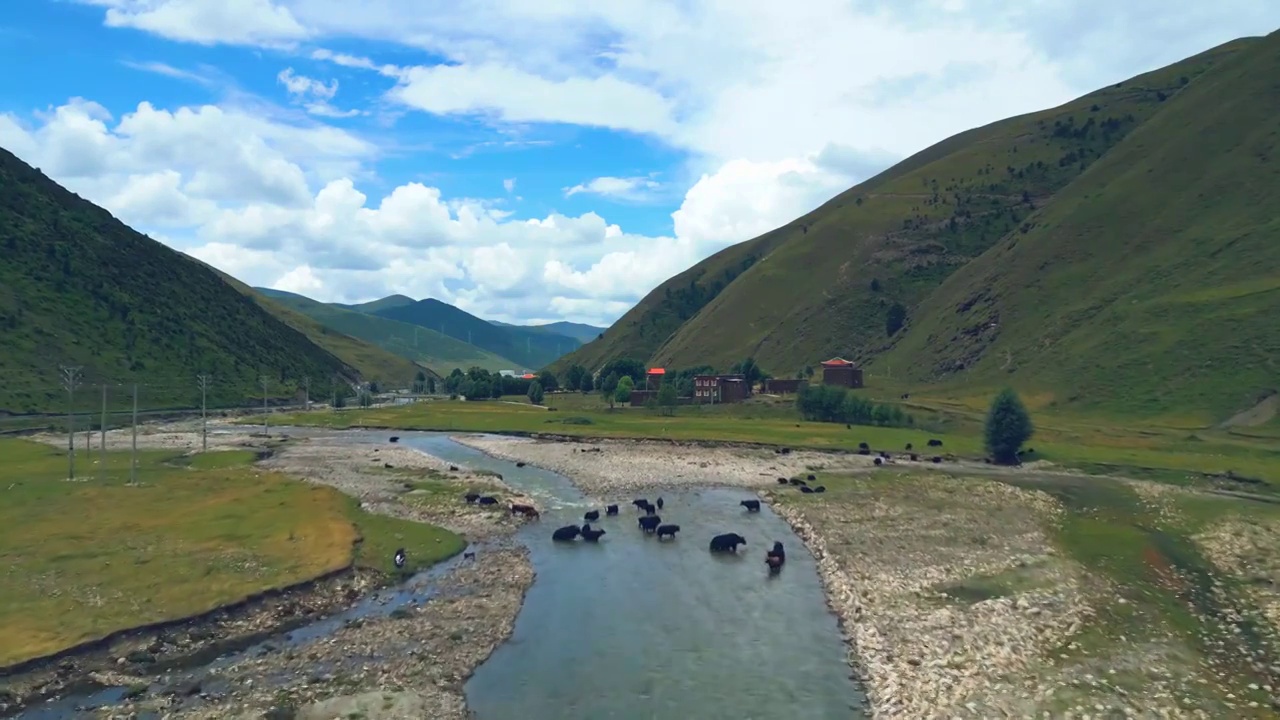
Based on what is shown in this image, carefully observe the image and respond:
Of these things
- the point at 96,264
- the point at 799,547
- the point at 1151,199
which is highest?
the point at 1151,199

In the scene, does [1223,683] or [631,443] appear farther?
[631,443]

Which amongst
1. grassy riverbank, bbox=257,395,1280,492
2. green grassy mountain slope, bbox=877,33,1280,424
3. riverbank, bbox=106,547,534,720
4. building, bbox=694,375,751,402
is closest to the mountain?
green grassy mountain slope, bbox=877,33,1280,424

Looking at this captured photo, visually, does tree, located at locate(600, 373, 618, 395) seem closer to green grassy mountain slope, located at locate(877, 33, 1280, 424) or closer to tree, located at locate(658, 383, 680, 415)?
tree, located at locate(658, 383, 680, 415)

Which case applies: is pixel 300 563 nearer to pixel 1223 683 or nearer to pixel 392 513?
pixel 392 513

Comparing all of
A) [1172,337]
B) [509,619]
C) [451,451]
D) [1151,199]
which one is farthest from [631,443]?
[1151,199]

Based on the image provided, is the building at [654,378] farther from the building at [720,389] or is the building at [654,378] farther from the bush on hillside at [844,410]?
the bush on hillside at [844,410]

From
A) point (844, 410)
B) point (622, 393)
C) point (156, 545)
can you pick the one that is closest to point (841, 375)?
point (844, 410)

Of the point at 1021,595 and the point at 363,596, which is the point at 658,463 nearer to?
the point at 363,596

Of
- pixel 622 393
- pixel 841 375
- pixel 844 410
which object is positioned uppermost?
pixel 841 375
